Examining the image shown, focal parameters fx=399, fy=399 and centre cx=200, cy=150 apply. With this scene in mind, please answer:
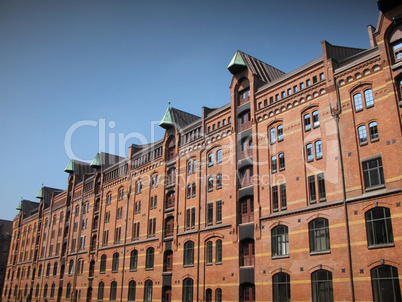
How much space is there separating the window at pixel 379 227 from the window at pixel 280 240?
6953mm

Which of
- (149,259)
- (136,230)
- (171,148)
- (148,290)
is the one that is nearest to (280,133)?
(171,148)

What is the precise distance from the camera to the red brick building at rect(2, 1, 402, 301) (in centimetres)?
2695

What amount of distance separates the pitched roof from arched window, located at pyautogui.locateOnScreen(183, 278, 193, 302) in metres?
21.6

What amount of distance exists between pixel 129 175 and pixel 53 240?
29249 mm

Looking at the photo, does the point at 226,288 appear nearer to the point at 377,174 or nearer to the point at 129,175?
the point at 377,174

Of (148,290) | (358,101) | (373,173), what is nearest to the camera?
(373,173)

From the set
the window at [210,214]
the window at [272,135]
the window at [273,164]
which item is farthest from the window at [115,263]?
the window at [272,135]

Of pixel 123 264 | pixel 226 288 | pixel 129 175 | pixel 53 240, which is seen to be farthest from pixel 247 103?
pixel 53 240

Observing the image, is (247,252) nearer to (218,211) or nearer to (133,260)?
(218,211)

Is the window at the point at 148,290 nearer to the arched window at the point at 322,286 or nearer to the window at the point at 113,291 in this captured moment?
the window at the point at 113,291

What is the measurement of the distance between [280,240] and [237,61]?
1835 centimetres

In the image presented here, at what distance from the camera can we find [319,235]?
→ 96.5ft

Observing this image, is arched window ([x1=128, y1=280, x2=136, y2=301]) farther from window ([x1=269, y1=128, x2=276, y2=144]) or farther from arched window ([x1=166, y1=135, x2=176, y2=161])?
window ([x1=269, y1=128, x2=276, y2=144])

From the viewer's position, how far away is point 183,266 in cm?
4131
